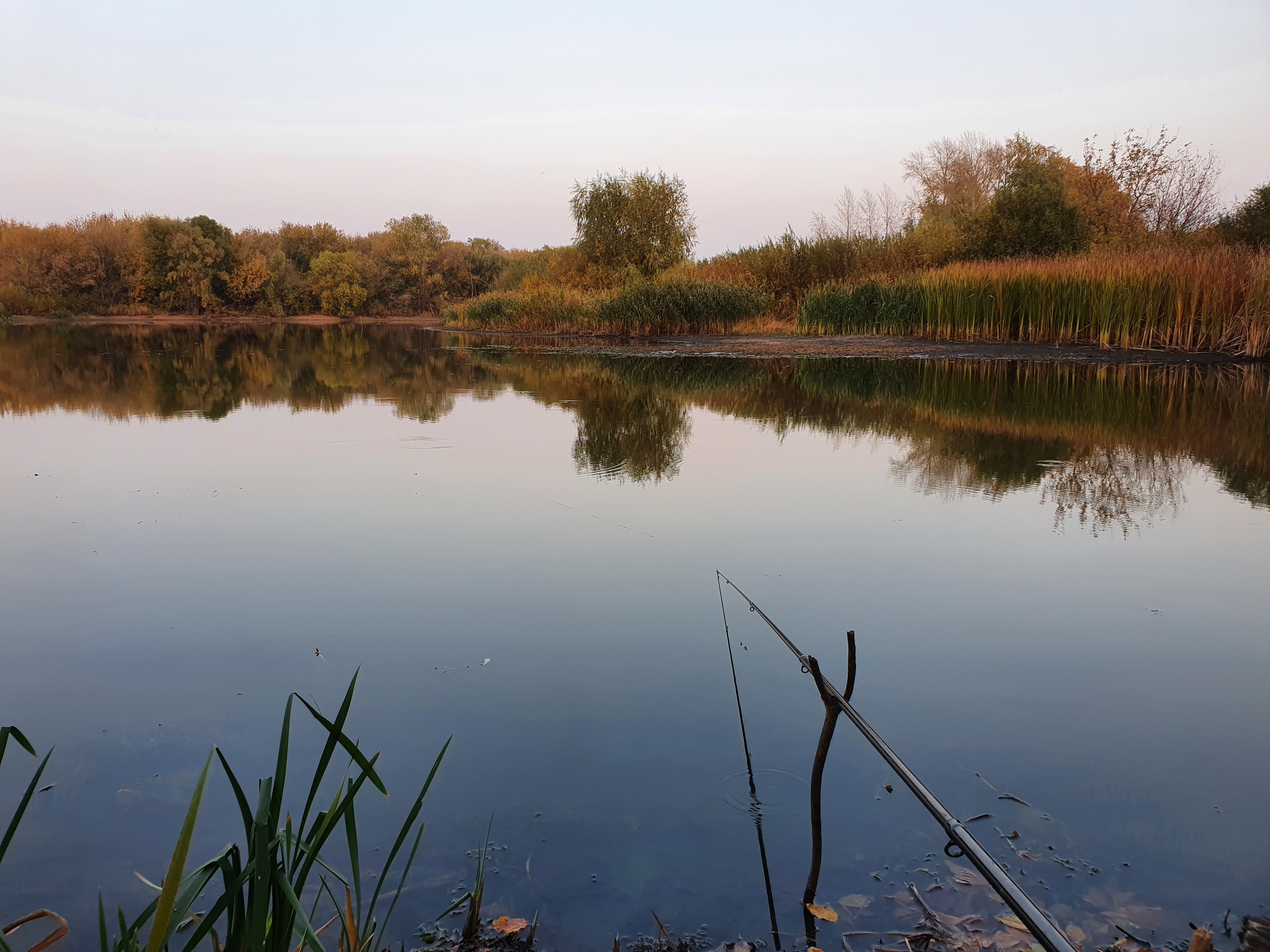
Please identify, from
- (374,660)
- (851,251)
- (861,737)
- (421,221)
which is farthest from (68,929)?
(421,221)

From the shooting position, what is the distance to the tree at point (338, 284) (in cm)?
4775

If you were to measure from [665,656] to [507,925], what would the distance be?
4.97 ft

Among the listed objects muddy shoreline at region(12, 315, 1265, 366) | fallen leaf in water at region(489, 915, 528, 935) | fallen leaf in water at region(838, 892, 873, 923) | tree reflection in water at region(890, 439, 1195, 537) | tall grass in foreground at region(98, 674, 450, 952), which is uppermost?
muddy shoreline at region(12, 315, 1265, 366)

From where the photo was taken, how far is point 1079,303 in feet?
55.5

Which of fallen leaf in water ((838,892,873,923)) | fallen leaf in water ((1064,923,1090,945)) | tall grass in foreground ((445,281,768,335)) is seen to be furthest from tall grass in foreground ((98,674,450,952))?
tall grass in foreground ((445,281,768,335))

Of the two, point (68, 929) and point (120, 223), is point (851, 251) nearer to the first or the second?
point (68, 929)

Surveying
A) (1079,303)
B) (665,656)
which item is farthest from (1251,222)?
(665,656)

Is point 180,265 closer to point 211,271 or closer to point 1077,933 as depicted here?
point 211,271

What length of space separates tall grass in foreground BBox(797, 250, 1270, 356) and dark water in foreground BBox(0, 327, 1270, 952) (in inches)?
331

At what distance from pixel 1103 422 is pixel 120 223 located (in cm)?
5329

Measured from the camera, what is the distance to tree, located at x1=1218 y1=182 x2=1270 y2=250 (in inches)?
947

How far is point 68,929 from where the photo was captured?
1.97 m

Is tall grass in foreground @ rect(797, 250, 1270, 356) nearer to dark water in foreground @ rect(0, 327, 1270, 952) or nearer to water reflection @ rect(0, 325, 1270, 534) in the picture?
water reflection @ rect(0, 325, 1270, 534)

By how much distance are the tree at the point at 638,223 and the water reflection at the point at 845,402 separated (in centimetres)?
1243
